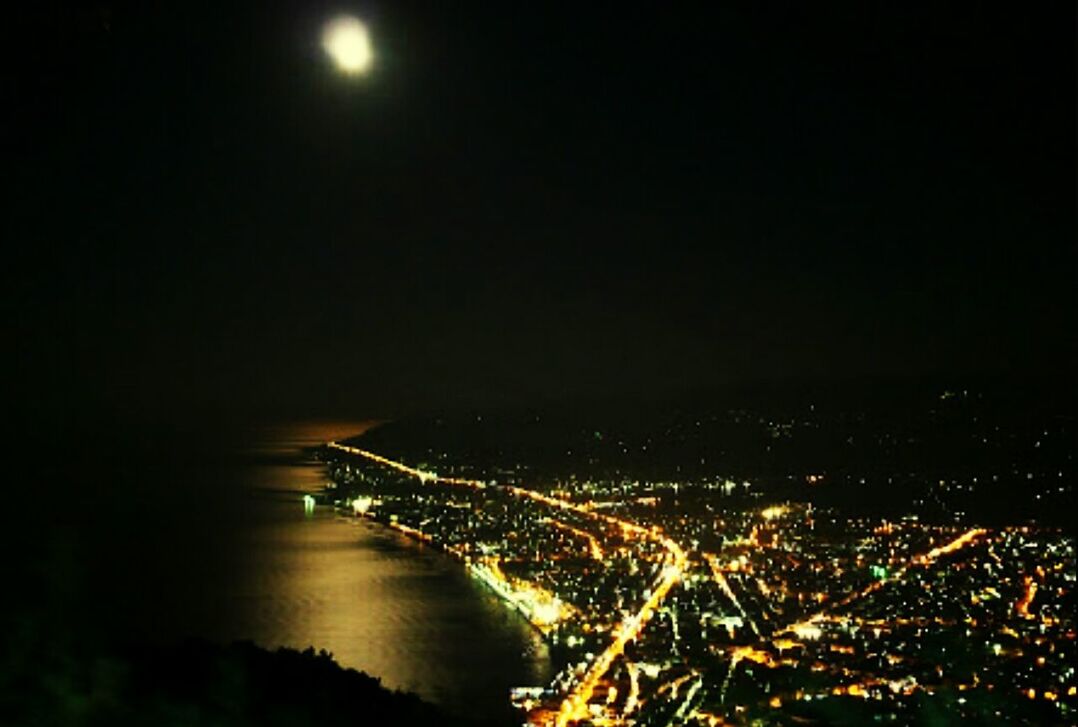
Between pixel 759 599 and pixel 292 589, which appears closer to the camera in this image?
pixel 759 599

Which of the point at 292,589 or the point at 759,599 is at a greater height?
the point at 759,599

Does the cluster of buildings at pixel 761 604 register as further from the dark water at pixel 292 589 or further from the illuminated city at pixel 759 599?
the dark water at pixel 292 589

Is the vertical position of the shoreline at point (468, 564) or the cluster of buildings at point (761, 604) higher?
the cluster of buildings at point (761, 604)

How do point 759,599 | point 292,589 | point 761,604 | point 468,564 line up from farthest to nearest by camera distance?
point 468,564, point 292,589, point 759,599, point 761,604

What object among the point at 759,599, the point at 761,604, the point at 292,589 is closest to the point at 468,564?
the point at 292,589

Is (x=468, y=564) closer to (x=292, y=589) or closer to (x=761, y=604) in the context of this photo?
(x=292, y=589)

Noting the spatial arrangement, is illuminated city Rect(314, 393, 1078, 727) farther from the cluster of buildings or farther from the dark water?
the dark water

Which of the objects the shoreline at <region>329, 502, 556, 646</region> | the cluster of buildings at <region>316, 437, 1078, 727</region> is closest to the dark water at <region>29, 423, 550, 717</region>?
the shoreline at <region>329, 502, 556, 646</region>

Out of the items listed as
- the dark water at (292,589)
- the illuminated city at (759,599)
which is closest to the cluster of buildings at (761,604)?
the illuminated city at (759,599)

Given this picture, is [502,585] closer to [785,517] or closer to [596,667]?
[596,667]
